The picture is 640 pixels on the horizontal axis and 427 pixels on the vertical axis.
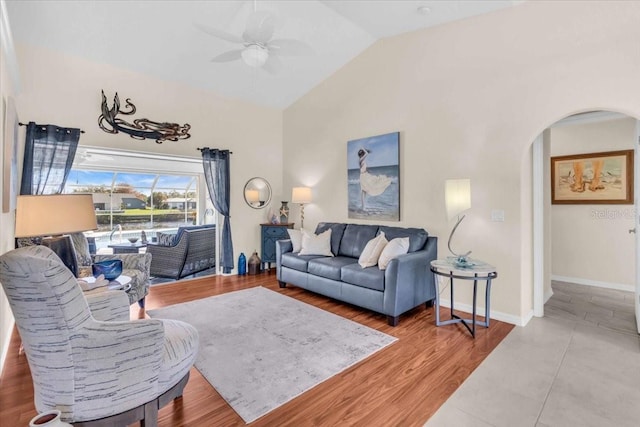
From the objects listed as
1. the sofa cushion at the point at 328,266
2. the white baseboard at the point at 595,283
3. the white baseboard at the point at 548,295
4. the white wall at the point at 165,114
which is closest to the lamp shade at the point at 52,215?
the white wall at the point at 165,114

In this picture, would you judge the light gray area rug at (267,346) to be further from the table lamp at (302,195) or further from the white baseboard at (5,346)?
the table lamp at (302,195)

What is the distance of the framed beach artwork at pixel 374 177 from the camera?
171 inches

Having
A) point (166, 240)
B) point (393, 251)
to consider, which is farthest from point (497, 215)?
point (166, 240)

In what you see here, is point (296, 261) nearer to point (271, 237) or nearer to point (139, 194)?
point (271, 237)

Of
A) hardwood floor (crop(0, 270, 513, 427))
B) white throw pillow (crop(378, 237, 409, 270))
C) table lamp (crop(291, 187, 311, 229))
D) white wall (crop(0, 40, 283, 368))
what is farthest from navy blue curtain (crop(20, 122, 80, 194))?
white throw pillow (crop(378, 237, 409, 270))

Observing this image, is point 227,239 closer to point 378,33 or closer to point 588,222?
point 378,33

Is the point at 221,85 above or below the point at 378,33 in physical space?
below

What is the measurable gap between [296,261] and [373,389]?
2401 millimetres

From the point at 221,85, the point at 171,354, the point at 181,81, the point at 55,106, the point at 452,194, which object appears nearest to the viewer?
the point at 171,354

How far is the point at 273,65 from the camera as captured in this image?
4.64 meters

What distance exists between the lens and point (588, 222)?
476cm

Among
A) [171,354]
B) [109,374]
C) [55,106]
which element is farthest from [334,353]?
[55,106]

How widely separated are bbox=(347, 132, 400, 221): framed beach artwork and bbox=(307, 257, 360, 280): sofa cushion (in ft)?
2.76

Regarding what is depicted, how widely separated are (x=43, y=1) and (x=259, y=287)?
4.02 meters
